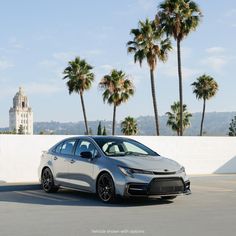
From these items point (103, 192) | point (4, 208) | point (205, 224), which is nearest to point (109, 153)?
point (103, 192)

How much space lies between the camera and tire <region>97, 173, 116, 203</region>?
11.2m

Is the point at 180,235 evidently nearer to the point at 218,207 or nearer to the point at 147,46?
the point at 218,207

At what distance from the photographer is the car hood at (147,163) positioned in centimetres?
1112

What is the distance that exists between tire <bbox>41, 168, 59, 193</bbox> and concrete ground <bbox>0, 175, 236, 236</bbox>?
0.64ft

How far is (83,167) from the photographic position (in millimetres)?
12203

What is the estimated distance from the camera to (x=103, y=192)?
37.6ft

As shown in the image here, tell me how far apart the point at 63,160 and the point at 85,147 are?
75 centimetres

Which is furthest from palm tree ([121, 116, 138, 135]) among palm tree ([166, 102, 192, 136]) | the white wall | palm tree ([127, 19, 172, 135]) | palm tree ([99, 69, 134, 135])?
the white wall

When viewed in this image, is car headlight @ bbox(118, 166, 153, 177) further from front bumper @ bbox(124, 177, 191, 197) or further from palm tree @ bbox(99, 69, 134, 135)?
palm tree @ bbox(99, 69, 134, 135)

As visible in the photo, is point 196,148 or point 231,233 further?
point 196,148

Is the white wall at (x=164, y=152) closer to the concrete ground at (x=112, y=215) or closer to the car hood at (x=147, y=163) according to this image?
the concrete ground at (x=112, y=215)

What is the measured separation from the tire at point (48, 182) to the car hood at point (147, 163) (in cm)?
266

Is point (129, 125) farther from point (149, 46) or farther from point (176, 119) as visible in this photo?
point (149, 46)

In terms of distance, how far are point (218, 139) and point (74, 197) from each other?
38.2ft
